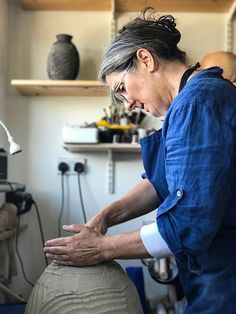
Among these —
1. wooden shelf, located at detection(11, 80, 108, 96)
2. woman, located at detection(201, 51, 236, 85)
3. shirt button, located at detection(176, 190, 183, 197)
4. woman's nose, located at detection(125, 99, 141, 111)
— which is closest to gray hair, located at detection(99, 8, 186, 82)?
woman's nose, located at detection(125, 99, 141, 111)

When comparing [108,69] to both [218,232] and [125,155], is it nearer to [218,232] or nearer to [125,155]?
[218,232]

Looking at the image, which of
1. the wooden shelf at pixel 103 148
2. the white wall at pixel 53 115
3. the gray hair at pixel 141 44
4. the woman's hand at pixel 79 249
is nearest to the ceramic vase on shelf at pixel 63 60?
the white wall at pixel 53 115

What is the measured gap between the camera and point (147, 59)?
3.49 ft

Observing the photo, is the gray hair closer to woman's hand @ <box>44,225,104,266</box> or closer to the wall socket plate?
woman's hand @ <box>44,225,104,266</box>

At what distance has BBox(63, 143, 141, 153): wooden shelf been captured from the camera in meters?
2.26

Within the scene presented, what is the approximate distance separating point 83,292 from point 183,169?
41cm

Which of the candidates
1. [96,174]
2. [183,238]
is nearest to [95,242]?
[183,238]

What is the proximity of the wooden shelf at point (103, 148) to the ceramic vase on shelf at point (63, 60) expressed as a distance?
38 centimetres

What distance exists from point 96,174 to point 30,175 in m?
0.39

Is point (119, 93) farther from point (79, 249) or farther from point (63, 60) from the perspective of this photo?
point (63, 60)

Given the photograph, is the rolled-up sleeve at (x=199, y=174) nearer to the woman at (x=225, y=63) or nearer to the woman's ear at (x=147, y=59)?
the woman's ear at (x=147, y=59)

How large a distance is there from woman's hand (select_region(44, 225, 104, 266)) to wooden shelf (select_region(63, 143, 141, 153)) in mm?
1207

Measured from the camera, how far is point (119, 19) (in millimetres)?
2547

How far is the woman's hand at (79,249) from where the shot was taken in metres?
1.03
